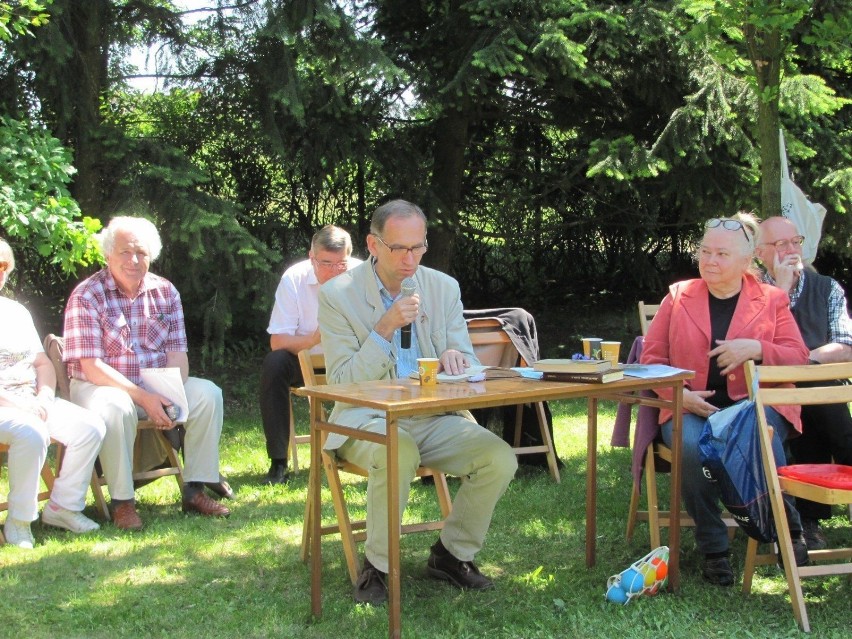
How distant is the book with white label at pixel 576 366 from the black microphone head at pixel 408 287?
1.90 ft

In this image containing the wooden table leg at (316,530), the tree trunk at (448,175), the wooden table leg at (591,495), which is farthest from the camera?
the tree trunk at (448,175)

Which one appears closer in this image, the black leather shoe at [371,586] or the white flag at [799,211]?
the black leather shoe at [371,586]

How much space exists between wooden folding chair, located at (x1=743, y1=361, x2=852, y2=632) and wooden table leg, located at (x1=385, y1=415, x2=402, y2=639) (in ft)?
4.41

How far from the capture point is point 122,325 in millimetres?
5121

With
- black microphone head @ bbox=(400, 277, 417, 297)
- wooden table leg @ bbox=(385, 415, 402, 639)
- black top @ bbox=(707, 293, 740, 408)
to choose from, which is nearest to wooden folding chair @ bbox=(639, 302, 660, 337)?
black top @ bbox=(707, 293, 740, 408)

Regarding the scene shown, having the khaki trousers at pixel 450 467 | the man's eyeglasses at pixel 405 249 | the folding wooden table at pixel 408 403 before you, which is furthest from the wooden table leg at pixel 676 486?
the man's eyeglasses at pixel 405 249

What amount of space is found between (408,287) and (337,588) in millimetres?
1235

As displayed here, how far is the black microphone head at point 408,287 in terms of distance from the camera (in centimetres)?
360

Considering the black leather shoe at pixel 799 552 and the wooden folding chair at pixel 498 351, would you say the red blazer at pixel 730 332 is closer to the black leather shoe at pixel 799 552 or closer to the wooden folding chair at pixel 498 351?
the black leather shoe at pixel 799 552

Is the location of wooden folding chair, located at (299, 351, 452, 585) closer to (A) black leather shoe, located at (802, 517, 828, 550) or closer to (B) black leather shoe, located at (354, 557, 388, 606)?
(B) black leather shoe, located at (354, 557, 388, 606)

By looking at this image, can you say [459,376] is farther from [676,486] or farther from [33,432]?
[33,432]

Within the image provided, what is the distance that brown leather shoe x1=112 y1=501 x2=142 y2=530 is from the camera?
4.77m

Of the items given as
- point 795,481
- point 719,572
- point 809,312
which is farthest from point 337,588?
point 809,312

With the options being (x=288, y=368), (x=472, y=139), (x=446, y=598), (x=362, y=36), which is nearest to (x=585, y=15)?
(x=362, y=36)
